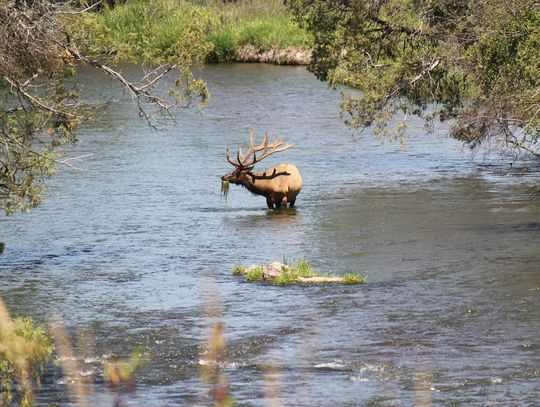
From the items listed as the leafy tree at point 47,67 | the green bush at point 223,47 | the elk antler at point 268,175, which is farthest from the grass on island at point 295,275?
the green bush at point 223,47

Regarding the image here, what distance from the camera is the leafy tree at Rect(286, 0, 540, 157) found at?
2142 cm

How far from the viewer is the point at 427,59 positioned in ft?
90.4

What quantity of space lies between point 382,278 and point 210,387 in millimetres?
6101

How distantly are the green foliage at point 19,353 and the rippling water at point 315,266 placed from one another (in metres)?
0.36

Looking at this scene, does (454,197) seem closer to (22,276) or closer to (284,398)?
(22,276)

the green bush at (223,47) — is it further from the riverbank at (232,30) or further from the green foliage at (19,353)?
the green foliage at (19,353)

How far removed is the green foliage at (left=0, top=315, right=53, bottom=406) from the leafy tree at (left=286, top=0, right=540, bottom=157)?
36.9 feet

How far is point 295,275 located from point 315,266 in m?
1.33

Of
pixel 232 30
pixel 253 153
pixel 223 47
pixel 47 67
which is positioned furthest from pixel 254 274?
pixel 232 30

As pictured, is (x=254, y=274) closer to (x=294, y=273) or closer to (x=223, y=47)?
(x=294, y=273)

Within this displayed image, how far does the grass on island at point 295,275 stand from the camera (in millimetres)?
17594

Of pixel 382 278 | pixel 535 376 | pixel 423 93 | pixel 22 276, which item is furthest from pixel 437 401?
pixel 423 93

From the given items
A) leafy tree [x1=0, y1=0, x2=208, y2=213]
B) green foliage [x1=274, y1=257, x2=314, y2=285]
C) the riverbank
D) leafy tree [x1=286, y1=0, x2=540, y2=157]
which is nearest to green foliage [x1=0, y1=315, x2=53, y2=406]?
leafy tree [x1=0, y1=0, x2=208, y2=213]

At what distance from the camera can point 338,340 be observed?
1421 cm
